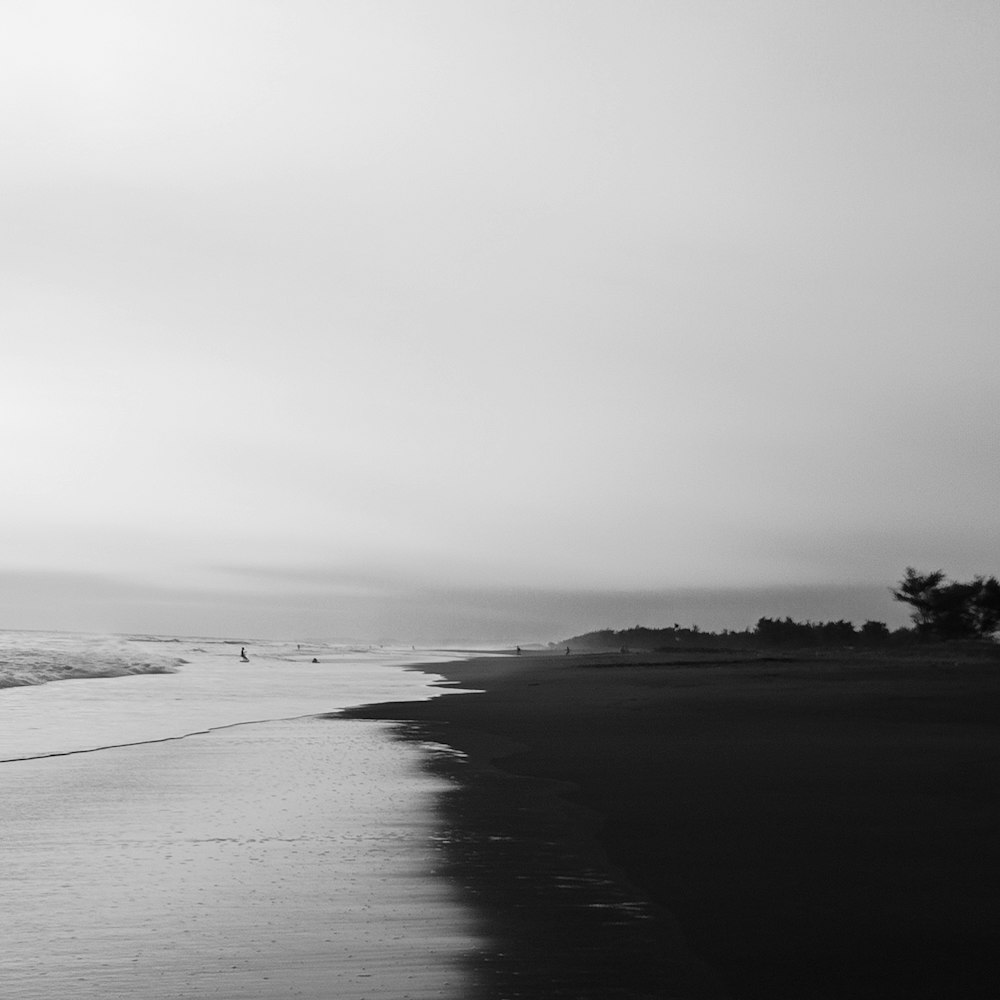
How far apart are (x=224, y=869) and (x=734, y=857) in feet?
15.5

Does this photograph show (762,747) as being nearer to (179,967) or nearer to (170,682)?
(179,967)

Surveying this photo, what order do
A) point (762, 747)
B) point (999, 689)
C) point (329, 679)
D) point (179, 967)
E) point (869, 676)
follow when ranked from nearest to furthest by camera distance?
point (179, 967) → point (762, 747) → point (999, 689) → point (869, 676) → point (329, 679)

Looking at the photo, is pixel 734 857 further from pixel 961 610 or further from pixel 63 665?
pixel 961 610

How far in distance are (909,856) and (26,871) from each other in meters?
8.06

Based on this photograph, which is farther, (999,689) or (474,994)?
→ (999,689)

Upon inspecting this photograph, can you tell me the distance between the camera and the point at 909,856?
9.11 m

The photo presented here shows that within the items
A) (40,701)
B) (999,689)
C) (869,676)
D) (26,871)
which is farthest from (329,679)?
(26,871)

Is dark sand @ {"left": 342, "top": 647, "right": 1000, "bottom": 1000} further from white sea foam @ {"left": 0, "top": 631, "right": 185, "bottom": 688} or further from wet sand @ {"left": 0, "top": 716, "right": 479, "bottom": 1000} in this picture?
white sea foam @ {"left": 0, "top": 631, "right": 185, "bottom": 688}

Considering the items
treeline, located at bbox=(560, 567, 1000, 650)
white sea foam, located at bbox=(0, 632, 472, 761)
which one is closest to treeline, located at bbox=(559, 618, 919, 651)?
treeline, located at bbox=(560, 567, 1000, 650)

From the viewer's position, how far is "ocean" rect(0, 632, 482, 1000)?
6.09 metres

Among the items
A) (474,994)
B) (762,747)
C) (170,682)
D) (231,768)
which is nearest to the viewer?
(474,994)

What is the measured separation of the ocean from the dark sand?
1.80 ft

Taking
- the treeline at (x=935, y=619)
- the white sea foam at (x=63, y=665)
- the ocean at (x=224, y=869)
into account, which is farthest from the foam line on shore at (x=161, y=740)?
the treeline at (x=935, y=619)

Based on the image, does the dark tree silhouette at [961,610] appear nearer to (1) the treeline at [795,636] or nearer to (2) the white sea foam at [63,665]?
(1) the treeline at [795,636]
